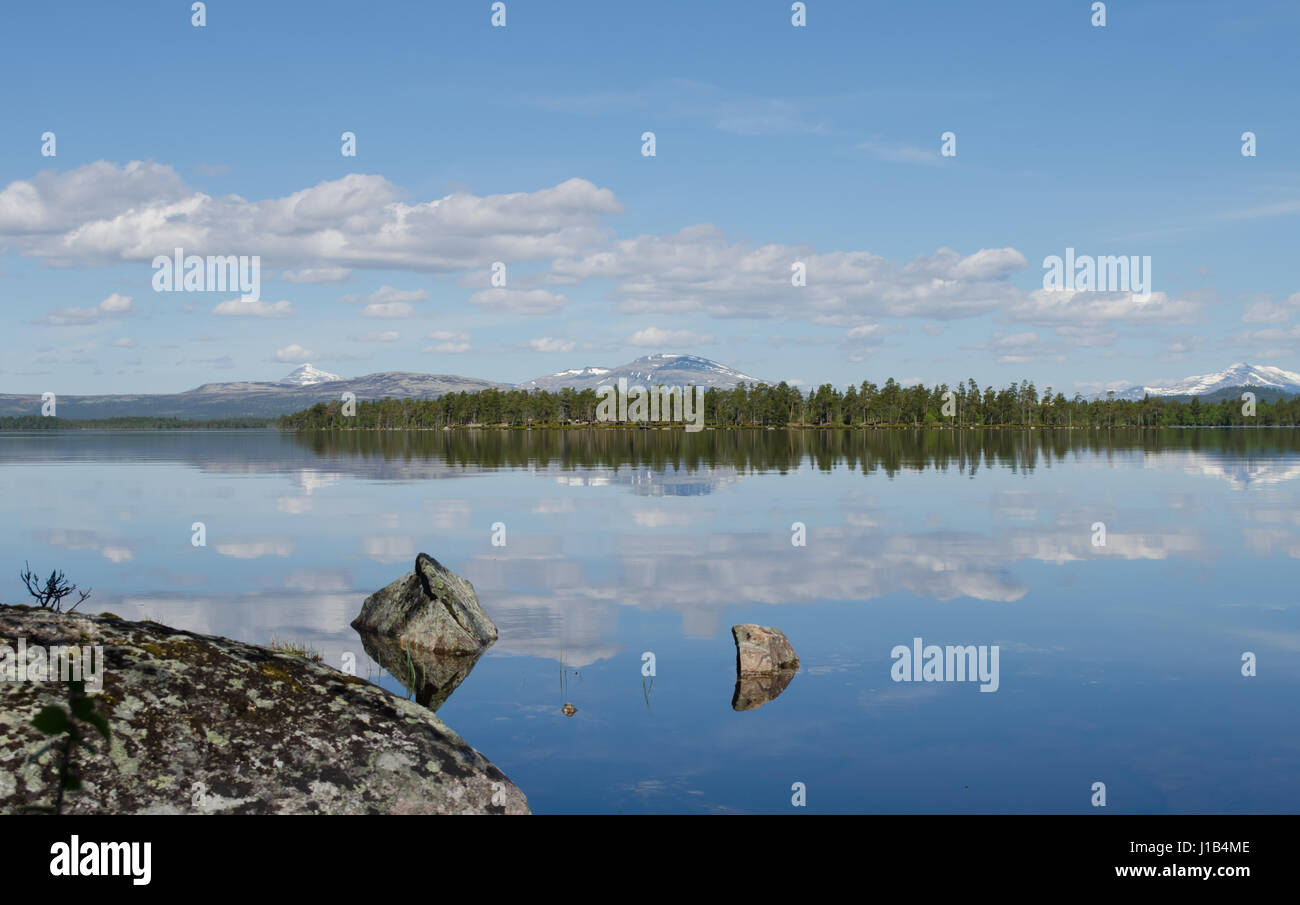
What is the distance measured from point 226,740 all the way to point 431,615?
12.6 metres

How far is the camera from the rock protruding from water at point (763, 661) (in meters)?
17.2

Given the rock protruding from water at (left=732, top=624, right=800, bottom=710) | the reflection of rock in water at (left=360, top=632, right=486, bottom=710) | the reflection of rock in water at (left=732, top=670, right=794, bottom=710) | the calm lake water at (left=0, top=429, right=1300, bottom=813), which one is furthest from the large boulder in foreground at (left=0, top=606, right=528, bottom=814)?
the rock protruding from water at (left=732, top=624, right=800, bottom=710)

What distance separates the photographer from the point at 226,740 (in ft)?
26.6

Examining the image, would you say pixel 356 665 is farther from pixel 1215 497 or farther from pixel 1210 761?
pixel 1215 497

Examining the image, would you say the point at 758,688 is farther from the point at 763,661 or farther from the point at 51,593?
the point at 51,593

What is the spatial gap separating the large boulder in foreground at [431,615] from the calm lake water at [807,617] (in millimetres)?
825

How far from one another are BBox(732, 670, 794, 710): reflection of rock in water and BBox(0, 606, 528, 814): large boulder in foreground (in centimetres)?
732

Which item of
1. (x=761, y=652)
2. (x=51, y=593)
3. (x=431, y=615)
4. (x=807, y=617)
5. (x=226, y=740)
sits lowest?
(x=807, y=617)

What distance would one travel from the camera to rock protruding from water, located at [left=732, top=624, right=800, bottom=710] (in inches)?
679

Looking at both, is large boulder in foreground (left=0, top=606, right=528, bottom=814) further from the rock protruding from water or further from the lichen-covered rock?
the lichen-covered rock

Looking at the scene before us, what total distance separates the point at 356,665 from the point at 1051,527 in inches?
1176

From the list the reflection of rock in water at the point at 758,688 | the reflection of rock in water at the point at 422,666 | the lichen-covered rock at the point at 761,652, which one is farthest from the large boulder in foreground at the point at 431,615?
the reflection of rock in water at the point at 758,688

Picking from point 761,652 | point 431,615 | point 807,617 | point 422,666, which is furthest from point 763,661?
point 431,615
